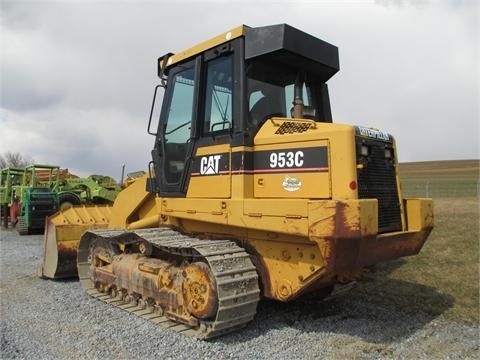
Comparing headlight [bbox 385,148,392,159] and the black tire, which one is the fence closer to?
the black tire

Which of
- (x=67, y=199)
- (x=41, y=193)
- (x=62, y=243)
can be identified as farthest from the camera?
(x=67, y=199)

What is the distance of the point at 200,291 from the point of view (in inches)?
190

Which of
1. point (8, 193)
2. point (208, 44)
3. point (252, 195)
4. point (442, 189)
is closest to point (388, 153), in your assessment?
point (252, 195)

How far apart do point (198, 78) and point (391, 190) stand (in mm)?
2640

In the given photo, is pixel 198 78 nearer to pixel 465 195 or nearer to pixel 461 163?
pixel 465 195

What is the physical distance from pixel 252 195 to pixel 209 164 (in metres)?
0.72

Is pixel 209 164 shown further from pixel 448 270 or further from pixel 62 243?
pixel 448 270

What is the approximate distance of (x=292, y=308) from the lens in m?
5.87

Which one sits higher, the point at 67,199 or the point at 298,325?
the point at 67,199

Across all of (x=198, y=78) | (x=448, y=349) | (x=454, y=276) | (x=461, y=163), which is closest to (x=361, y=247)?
(x=448, y=349)

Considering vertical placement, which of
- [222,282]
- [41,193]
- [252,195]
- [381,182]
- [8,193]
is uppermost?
[8,193]

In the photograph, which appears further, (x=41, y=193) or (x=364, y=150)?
(x=41, y=193)

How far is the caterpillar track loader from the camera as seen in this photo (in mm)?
4363

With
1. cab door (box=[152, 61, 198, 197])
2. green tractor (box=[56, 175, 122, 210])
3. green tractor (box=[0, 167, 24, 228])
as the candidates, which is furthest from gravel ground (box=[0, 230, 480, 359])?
green tractor (box=[0, 167, 24, 228])
